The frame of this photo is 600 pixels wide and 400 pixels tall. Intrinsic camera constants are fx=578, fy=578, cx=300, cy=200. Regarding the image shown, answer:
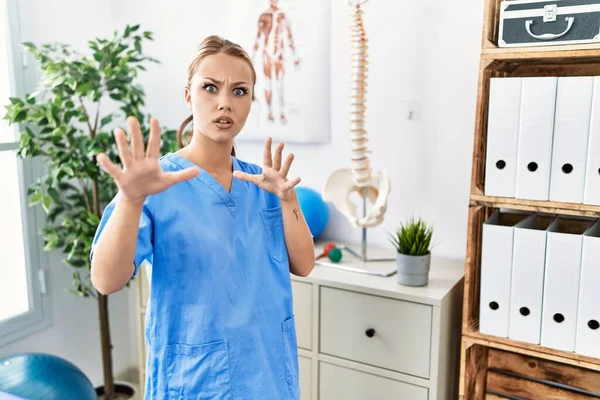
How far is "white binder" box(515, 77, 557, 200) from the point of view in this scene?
4.55 feet

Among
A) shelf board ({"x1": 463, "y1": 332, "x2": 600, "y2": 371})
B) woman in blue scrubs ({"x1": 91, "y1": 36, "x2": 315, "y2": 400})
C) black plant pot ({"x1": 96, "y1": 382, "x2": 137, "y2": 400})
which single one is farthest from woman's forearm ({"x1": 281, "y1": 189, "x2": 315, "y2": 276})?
black plant pot ({"x1": 96, "y1": 382, "x2": 137, "y2": 400})

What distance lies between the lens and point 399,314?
1.64 metres

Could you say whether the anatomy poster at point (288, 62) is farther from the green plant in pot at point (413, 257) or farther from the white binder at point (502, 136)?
the white binder at point (502, 136)

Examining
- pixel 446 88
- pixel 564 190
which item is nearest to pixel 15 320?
pixel 446 88

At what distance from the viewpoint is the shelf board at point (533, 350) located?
1.41 m

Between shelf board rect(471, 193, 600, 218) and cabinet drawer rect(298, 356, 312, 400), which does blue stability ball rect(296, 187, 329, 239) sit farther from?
shelf board rect(471, 193, 600, 218)

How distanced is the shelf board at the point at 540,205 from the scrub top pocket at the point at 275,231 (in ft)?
1.85

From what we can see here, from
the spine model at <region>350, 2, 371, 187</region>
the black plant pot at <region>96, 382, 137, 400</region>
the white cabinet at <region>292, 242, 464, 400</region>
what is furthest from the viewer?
the black plant pot at <region>96, 382, 137, 400</region>

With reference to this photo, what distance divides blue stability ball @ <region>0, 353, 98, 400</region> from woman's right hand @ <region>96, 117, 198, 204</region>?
1025 mm

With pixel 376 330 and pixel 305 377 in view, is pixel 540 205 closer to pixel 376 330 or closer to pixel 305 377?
pixel 376 330

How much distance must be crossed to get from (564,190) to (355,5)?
0.83 metres

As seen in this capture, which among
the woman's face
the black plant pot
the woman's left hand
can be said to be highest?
the woman's face

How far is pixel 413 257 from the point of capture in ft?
5.42

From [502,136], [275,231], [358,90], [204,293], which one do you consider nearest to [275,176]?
[275,231]
